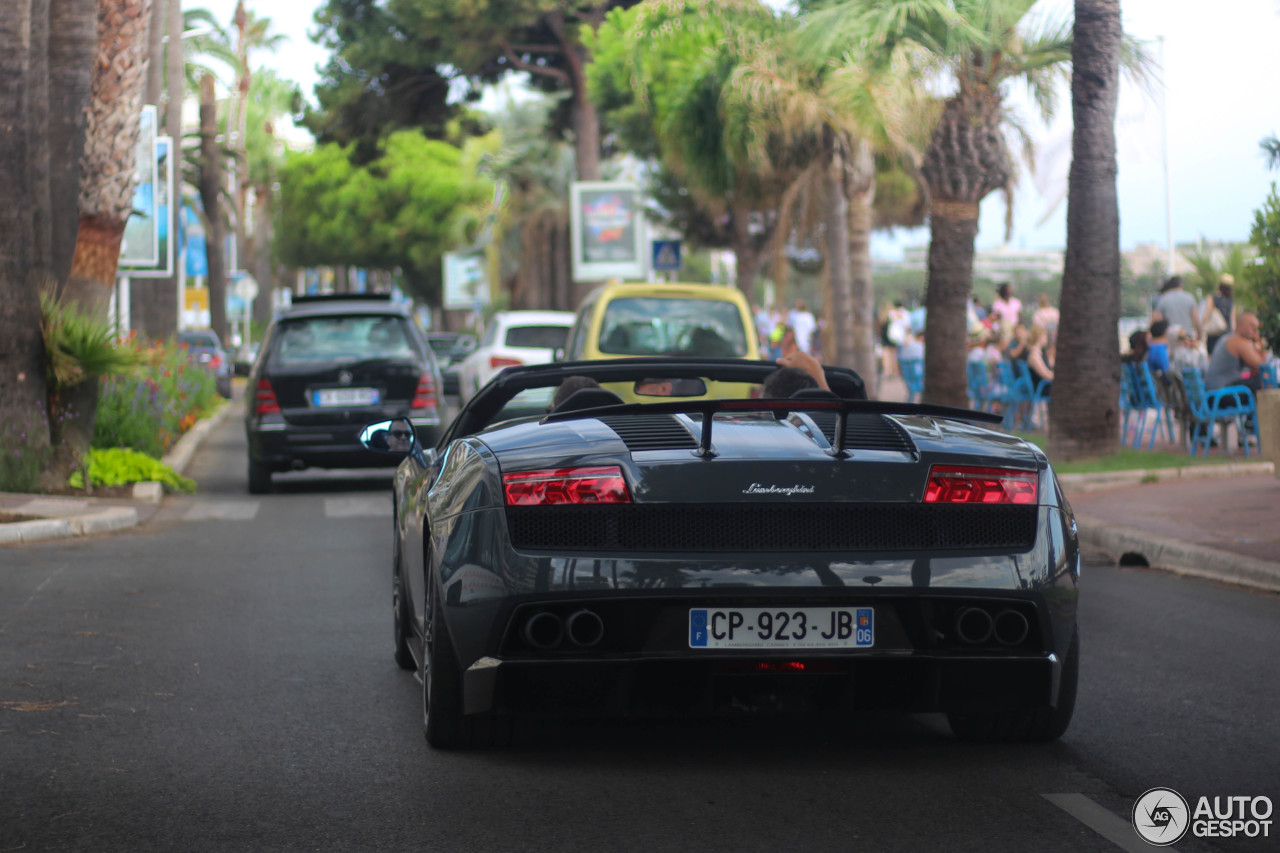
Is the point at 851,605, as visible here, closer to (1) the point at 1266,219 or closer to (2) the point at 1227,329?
(1) the point at 1266,219

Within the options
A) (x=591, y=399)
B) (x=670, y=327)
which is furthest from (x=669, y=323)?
(x=591, y=399)

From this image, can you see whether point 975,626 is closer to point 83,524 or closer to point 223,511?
point 83,524

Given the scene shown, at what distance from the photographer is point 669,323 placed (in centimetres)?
1487

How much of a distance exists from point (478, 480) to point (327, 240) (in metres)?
79.3

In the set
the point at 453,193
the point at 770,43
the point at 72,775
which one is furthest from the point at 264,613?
the point at 453,193

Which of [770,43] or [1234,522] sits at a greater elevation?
[770,43]

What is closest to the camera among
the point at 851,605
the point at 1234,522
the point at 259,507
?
the point at 851,605

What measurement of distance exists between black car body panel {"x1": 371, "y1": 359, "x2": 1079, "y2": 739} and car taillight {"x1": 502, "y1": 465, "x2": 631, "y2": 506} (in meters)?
0.02

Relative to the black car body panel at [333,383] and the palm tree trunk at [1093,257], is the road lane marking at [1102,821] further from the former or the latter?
the palm tree trunk at [1093,257]

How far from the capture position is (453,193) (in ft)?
262

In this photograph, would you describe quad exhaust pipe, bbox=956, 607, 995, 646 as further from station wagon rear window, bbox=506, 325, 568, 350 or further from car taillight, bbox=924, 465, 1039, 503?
station wagon rear window, bbox=506, 325, 568, 350

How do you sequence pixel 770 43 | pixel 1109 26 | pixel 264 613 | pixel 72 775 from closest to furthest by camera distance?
pixel 72 775, pixel 264 613, pixel 1109 26, pixel 770 43

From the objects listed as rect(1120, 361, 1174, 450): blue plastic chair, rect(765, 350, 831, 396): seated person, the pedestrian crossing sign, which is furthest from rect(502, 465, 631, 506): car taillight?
the pedestrian crossing sign

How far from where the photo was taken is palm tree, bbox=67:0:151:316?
658 inches
